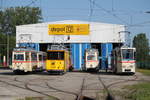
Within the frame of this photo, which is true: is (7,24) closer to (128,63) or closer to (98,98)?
(128,63)

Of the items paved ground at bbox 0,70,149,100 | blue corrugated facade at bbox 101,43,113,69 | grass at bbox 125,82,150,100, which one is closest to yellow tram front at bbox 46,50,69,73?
paved ground at bbox 0,70,149,100

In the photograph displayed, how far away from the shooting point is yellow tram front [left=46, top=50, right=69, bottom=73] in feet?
111

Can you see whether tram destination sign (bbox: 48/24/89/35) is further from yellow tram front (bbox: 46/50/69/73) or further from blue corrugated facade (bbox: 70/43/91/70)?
yellow tram front (bbox: 46/50/69/73)

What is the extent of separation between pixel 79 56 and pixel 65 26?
19.7 ft

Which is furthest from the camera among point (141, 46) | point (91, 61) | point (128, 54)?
point (141, 46)

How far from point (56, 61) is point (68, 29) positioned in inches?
1008

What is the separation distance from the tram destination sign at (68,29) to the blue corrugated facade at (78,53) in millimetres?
2242

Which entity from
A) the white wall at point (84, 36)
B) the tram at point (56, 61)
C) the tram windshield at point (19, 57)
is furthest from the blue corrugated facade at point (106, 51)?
the tram windshield at point (19, 57)

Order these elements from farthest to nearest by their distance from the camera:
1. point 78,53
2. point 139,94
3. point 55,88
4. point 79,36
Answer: point 79,36 → point 78,53 → point 55,88 → point 139,94

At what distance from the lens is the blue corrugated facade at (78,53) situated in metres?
58.6

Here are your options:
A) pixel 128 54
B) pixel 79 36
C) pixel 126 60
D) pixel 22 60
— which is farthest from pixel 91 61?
pixel 79 36

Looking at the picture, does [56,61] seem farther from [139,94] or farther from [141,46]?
[141,46]

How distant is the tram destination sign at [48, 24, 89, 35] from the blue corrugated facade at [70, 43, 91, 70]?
224cm

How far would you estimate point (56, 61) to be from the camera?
112ft
